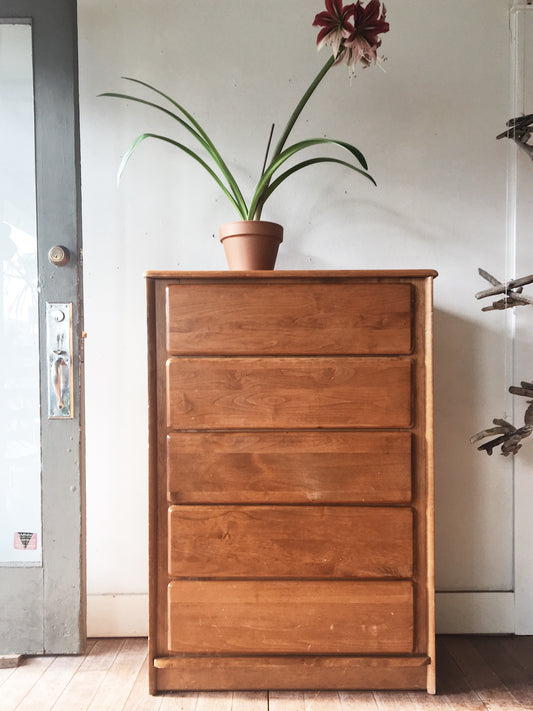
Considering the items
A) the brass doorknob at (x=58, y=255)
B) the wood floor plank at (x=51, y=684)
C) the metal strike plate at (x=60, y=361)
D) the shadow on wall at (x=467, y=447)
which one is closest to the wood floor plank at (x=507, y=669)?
the shadow on wall at (x=467, y=447)

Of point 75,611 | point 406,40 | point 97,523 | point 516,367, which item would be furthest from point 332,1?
point 75,611

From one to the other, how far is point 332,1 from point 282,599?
1.63 m

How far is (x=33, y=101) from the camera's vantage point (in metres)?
1.74

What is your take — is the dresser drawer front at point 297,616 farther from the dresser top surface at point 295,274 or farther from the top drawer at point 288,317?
the dresser top surface at point 295,274

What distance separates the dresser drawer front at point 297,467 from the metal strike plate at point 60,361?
1.64 ft

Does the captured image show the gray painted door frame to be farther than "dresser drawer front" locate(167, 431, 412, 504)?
Yes

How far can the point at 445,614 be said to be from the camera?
184 cm

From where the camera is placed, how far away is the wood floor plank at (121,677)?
1465 millimetres

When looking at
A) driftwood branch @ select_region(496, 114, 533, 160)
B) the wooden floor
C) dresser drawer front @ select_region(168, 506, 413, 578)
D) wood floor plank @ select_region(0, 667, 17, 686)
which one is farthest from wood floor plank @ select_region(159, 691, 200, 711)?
driftwood branch @ select_region(496, 114, 533, 160)

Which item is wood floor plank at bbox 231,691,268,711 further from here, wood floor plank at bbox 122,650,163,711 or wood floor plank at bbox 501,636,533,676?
wood floor plank at bbox 501,636,533,676

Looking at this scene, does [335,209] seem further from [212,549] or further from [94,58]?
[212,549]

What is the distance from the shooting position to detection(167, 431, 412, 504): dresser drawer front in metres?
1.44

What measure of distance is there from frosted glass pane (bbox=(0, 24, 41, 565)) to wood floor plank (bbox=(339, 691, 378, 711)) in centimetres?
103

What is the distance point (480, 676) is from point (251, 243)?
144 cm
